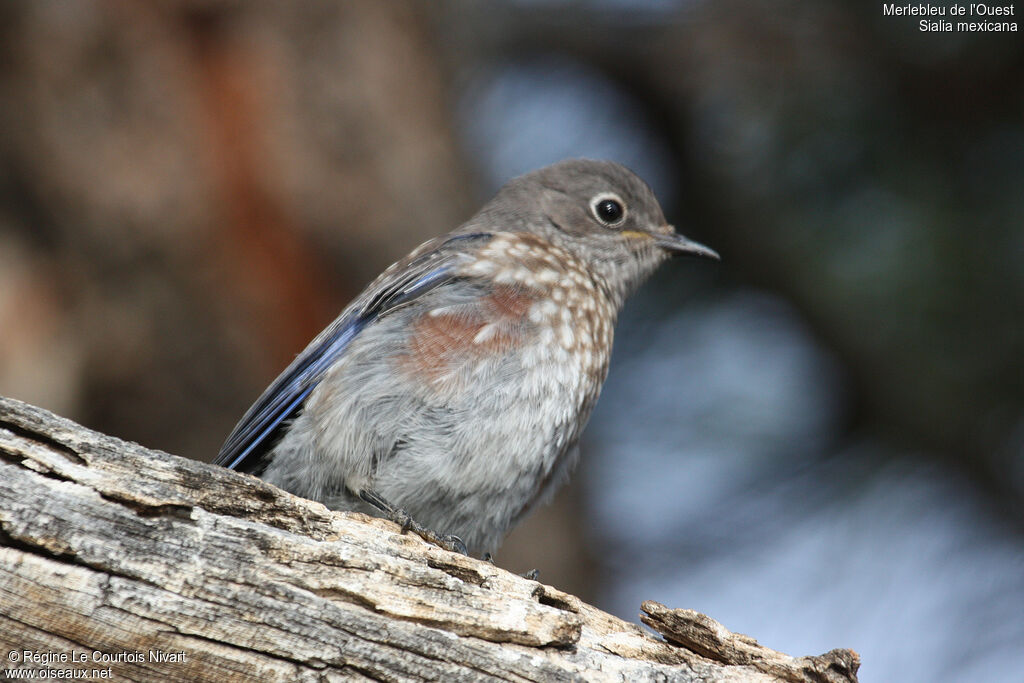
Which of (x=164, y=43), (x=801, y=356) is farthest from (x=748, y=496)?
(x=164, y=43)

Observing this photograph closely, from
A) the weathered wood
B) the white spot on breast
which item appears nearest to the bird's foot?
the weathered wood

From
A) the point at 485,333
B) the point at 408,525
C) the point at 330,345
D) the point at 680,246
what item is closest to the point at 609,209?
the point at 680,246

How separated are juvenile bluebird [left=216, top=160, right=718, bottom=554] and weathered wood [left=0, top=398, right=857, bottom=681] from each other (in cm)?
53

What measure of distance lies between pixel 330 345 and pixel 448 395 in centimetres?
67

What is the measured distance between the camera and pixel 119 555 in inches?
107

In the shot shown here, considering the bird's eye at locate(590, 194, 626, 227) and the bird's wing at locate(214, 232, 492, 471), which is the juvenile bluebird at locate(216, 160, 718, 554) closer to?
the bird's wing at locate(214, 232, 492, 471)

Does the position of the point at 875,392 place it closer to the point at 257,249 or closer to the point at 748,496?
the point at 748,496

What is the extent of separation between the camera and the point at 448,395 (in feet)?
13.3

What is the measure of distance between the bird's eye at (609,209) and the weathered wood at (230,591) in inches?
101

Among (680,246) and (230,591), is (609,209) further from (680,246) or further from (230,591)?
(230,591)

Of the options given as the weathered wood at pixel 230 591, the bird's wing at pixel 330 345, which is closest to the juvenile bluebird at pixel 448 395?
the bird's wing at pixel 330 345

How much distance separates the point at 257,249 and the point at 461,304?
1461mm

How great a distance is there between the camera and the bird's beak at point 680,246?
5.15 metres

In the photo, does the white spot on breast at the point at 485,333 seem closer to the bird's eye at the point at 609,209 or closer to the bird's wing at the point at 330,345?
the bird's wing at the point at 330,345
